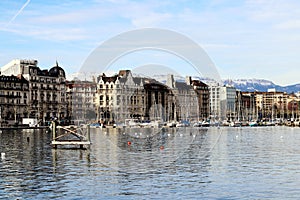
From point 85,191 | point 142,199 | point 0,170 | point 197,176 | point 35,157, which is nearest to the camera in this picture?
point 142,199

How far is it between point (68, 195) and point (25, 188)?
4.20 m

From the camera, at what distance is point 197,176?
41875 millimetres

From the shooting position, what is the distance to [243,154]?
63.0m

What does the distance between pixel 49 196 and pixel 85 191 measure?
2605 mm

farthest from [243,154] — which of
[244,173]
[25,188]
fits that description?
[25,188]

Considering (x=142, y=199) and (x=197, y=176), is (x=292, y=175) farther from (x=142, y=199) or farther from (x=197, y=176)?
(x=142, y=199)

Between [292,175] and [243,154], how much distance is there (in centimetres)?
2097

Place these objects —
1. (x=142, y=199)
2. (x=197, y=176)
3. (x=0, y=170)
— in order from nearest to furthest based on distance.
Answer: (x=142, y=199), (x=197, y=176), (x=0, y=170)

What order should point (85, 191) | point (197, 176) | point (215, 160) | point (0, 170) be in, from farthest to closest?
point (215, 160)
point (0, 170)
point (197, 176)
point (85, 191)

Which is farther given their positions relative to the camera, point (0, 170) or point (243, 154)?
point (243, 154)

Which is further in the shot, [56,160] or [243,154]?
[243,154]

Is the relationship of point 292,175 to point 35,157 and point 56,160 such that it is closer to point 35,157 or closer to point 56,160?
point 56,160

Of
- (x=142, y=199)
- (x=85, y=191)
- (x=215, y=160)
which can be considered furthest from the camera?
(x=215, y=160)

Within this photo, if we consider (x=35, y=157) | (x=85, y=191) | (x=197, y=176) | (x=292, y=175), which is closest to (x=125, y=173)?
(x=197, y=176)
